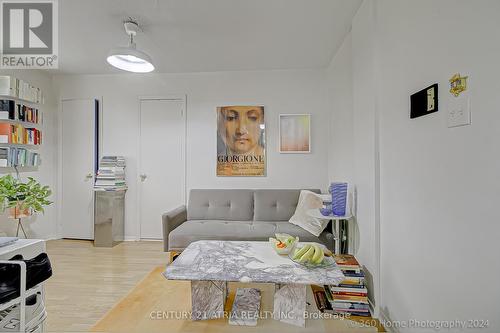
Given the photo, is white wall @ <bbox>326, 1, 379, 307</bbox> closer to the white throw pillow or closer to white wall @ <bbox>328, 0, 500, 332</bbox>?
white wall @ <bbox>328, 0, 500, 332</bbox>

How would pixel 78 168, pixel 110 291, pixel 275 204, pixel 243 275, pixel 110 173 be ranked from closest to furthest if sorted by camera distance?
pixel 243 275, pixel 110 291, pixel 275 204, pixel 110 173, pixel 78 168

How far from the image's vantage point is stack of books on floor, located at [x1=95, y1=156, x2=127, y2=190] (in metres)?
3.79

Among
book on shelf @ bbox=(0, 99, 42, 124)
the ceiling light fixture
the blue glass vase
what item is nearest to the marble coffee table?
the blue glass vase

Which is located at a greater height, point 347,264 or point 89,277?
point 347,264

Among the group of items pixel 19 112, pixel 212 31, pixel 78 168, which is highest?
pixel 212 31

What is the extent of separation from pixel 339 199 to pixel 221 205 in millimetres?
1691

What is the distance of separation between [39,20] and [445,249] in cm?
369

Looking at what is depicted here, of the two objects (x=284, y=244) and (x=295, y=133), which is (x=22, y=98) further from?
(x=284, y=244)

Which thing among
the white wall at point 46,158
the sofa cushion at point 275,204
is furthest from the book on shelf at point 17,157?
the sofa cushion at point 275,204

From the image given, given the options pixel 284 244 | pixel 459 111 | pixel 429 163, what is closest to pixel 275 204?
pixel 284 244

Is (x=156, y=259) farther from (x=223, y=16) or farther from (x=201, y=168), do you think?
(x=223, y=16)

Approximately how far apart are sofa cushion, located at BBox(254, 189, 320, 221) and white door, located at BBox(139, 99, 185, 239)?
4.00 feet

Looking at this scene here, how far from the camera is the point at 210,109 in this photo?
155 inches

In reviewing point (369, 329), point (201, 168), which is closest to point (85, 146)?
point (201, 168)
